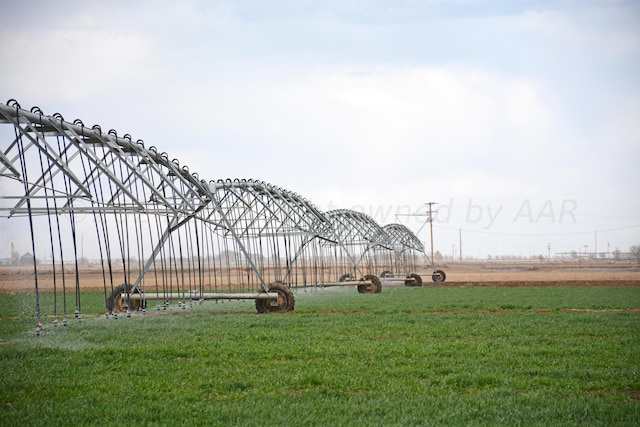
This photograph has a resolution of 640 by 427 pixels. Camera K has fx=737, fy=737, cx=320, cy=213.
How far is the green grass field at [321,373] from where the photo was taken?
331 inches

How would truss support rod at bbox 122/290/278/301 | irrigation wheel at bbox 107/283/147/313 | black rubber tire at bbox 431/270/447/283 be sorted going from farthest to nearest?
black rubber tire at bbox 431/270/447/283 → irrigation wheel at bbox 107/283/147/313 → truss support rod at bbox 122/290/278/301

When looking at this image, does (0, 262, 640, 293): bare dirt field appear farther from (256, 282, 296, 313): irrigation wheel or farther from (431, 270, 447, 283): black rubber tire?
(256, 282, 296, 313): irrigation wheel

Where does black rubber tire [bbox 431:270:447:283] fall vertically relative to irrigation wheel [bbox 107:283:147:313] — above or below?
below

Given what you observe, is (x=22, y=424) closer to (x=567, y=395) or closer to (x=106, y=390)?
(x=106, y=390)

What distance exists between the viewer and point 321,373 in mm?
10750

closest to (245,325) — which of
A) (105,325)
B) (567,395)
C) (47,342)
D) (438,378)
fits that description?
(105,325)

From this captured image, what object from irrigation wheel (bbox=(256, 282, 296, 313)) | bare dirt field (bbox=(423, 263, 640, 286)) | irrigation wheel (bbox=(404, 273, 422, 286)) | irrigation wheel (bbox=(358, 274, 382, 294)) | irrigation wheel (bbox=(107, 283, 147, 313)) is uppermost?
irrigation wheel (bbox=(107, 283, 147, 313))

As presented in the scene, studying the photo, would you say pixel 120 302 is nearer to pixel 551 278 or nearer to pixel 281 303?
pixel 281 303

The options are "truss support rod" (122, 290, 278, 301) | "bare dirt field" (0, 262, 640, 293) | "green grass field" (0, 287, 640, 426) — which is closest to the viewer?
"green grass field" (0, 287, 640, 426)

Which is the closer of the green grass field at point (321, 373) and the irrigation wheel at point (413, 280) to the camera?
the green grass field at point (321, 373)

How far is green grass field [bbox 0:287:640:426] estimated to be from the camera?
331 inches

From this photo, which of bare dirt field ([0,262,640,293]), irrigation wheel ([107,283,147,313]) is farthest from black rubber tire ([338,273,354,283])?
irrigation wheel ([107,283,147,313])

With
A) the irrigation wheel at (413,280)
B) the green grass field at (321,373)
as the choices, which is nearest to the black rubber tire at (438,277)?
the irrigation wheel at (413,280)

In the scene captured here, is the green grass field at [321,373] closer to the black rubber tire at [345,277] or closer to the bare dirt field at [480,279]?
the bare dirt field at [480,279]
